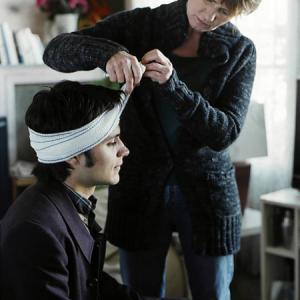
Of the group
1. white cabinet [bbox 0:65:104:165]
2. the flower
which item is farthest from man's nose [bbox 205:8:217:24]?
the flower

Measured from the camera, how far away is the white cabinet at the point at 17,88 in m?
3.38

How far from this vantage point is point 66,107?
1405mm

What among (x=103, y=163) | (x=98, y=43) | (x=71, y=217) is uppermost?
(x=98, y=43)

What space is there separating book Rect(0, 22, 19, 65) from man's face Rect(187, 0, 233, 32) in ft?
6.38

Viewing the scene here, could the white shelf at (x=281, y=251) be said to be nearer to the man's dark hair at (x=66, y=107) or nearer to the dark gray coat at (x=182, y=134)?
the dark gray coat at (x=182, y=134)

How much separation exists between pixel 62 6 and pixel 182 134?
6.90ft

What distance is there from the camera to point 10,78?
339 centimetres

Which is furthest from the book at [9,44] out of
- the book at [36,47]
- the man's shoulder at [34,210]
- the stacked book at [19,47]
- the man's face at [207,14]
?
the man's shoulder at [34,210]

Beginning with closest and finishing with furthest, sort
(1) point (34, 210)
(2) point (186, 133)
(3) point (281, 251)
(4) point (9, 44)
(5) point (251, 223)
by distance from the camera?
(1) point (34, 210), (2) point (186, 133), (3) point (281, 251), (5) point (251, 223), (4) point (9, 44)

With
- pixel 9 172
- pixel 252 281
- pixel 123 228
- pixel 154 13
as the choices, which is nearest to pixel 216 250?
pixel 123 228

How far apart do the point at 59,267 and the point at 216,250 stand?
1.67 feet

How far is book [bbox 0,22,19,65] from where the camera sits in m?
3.28

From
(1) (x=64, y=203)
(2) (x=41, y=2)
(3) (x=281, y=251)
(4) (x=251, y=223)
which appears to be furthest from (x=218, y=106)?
(2) (x=41, y=2)

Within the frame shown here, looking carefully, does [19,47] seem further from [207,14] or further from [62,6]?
[207,14]
